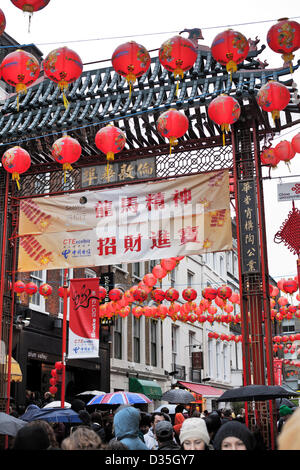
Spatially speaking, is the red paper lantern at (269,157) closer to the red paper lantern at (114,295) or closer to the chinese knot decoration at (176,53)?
the chinese knot decoration at (176,53)

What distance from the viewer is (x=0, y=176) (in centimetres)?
1287

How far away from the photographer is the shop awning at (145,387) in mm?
26188

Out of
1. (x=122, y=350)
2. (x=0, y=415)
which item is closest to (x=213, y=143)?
(x=0, y=415)

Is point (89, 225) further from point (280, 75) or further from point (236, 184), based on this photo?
point (280, 75)

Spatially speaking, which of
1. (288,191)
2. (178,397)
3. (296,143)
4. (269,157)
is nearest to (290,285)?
(178,397)

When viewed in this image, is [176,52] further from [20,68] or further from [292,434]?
[292,434]

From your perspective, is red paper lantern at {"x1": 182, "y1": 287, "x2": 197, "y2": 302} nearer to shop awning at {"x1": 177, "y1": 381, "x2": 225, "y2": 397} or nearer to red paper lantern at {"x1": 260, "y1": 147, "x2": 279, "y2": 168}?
red paper lantern at {"x1": 260, "y1": 147, "x2": 279, "y2": 168}

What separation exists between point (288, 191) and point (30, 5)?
611cm

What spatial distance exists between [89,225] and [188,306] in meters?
9.25

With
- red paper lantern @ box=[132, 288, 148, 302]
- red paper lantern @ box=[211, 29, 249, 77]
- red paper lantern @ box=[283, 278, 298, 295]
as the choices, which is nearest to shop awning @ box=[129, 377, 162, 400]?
red paper lantern @ box=[132, 288, 148, 302]

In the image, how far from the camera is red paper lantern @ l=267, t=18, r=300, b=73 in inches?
307
